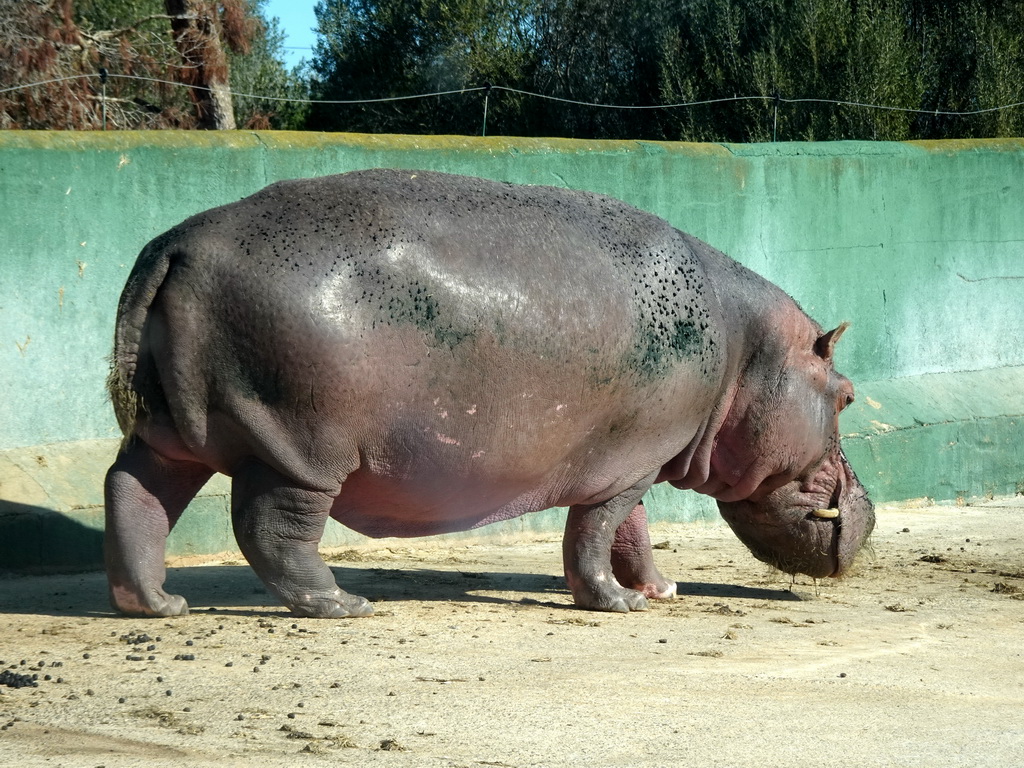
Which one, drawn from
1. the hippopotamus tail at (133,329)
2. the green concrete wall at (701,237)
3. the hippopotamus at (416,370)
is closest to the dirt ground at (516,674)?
the hippopotamus at (416,370)

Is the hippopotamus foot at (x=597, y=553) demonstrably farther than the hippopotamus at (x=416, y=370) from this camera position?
Yes

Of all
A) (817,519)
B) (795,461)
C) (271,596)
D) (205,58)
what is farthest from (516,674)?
(205,58)

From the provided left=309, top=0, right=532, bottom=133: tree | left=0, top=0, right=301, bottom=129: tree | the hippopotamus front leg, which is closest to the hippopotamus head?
the hippopotamus front leg

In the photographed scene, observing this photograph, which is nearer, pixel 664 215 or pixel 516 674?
pixel 516 674

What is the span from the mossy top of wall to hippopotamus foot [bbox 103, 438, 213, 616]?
149 cm

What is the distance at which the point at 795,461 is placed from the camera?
6305 millimetres

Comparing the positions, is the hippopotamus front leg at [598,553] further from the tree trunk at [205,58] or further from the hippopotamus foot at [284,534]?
A: the tree trunk at [205,58]

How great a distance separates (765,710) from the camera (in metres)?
4.26

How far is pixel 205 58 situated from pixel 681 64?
8.20 meters

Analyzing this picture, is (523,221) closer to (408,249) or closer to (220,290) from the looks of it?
(408,249)

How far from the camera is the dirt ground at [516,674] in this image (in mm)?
3758

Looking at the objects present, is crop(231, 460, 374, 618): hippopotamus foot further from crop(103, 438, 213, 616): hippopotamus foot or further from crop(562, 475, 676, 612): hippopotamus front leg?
crop(562, 475, 676, 612): hippopotamus front leg

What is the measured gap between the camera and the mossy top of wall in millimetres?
6617

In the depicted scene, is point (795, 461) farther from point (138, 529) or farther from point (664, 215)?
point (138, 529)
